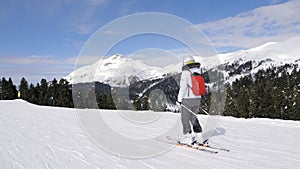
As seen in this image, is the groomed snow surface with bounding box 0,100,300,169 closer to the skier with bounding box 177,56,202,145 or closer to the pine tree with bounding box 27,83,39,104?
the skier with bounding box 177,56,202,145

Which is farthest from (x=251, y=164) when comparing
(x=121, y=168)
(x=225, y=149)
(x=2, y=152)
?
(x=2, y=152)

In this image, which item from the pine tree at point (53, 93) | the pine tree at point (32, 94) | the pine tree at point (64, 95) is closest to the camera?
the pine tree at point (64, 95)

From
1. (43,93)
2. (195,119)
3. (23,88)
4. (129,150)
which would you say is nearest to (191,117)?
(195,119)

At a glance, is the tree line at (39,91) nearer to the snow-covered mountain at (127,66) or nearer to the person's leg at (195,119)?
the snow-covered mountain at (127,66)

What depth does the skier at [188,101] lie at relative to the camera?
22.2 ft

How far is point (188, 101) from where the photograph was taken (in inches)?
271

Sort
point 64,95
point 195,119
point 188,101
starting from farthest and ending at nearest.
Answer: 1. point 64,95
2. point 195,119
3. point 188,101

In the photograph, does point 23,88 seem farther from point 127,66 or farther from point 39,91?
point 127,66

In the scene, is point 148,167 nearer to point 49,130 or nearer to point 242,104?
point 49,130

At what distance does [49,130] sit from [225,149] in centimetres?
512

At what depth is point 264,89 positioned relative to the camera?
4481 cm

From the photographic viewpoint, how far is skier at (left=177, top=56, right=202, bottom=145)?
6777mm

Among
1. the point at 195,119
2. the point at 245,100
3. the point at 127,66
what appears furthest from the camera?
the point at 245,100

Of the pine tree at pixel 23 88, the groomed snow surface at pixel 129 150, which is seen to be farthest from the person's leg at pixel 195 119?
the pine tree at pixel 23 88
